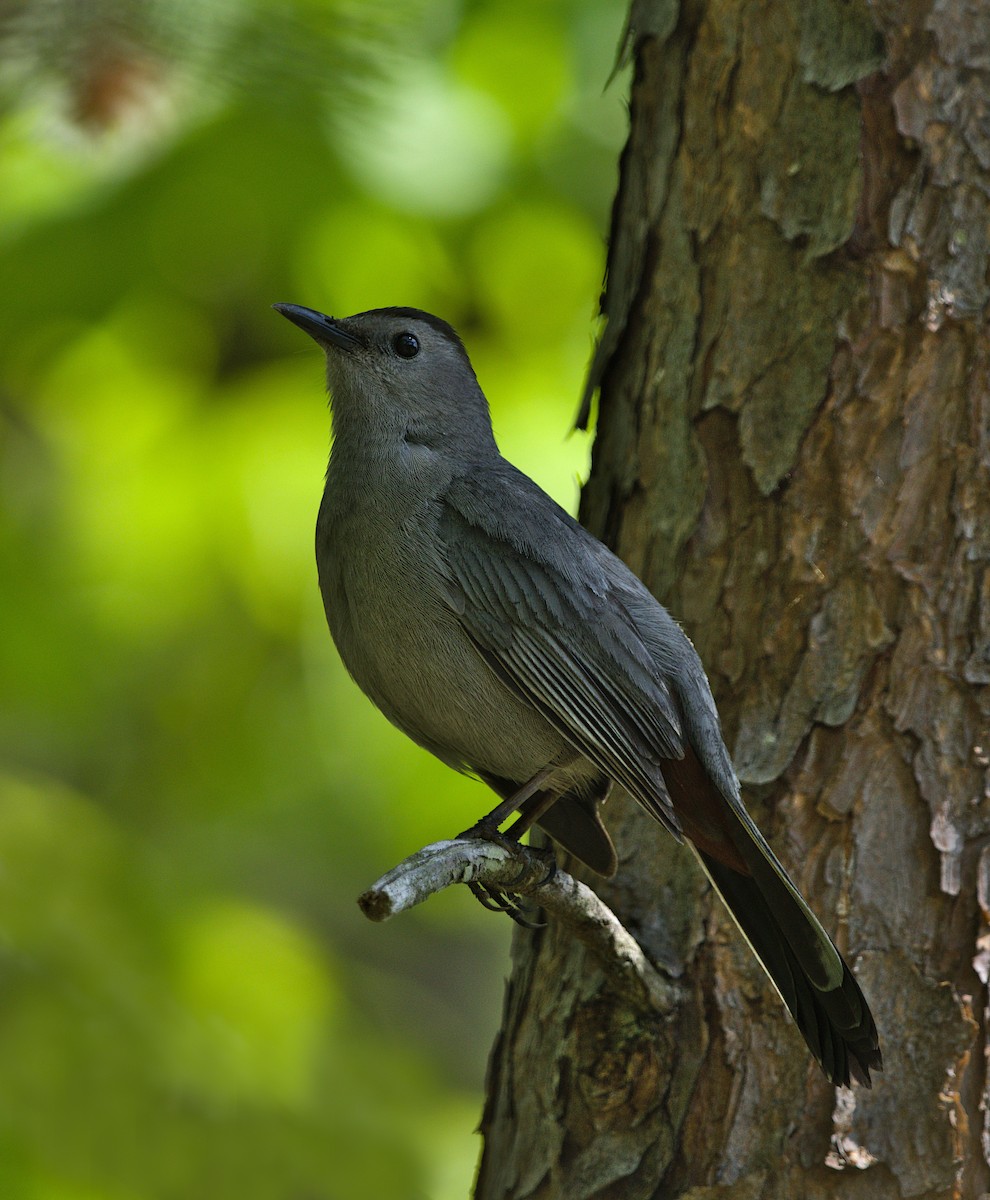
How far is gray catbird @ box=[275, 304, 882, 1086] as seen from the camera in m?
3.00

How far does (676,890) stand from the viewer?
3197 mm

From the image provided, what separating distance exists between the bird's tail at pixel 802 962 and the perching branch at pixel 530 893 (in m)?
0.25

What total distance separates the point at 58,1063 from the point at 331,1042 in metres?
0.79

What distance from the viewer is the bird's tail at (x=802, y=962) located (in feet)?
9.04

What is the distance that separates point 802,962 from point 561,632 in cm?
94

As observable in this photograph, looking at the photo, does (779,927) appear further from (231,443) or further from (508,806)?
(231,443)

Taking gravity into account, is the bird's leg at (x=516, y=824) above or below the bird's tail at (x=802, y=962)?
above

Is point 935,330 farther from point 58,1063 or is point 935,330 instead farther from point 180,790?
point 180,790

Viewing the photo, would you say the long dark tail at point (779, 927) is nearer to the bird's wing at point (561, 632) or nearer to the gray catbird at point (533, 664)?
the gray catbird at point (533, 664)

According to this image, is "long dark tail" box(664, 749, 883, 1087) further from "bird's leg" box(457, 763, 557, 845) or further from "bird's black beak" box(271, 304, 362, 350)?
"bird's black beak" box(271, 304, 362, 350)

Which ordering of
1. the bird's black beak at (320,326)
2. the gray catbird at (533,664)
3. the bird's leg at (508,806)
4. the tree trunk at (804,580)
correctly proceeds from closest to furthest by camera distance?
the tree trunk at (804,580), the gray catbird at (533,664), the bird's leg at (508,806), the bird's black beak at (320,326)

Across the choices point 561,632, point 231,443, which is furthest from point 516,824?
point 231,443

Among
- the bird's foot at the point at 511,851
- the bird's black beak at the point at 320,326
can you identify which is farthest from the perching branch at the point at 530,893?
the bird's black beak at the point at 320,326

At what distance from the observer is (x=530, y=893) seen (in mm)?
2645
